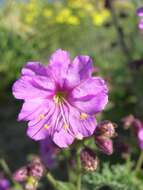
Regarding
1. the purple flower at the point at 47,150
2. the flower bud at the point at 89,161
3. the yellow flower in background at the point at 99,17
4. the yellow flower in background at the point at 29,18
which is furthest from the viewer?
the yellow flower in background at the point at 99,17

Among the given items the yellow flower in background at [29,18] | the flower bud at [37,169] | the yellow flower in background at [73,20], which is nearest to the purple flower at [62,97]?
the flower bud at [37,169]

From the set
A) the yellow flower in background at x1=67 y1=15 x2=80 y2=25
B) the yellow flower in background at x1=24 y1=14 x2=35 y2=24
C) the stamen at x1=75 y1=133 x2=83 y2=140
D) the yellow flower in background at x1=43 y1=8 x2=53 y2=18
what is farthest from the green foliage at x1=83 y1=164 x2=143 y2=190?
the yellow flower in background at x1=43 y1=8 x2=53 y2=18

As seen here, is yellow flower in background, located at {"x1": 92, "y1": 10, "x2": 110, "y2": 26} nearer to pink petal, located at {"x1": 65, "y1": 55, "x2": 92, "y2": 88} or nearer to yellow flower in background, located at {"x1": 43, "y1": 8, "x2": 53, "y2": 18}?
yellow flower in background, located at {"x1": 43, "y1": 8, "x2": 53, "y2": 18}

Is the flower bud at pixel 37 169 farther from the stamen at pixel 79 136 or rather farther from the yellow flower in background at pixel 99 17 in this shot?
the yellow flower in background at pixel 99 17

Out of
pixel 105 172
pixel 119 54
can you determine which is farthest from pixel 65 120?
pixel 119 54

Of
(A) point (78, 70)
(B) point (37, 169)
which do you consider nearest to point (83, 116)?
(A) point (78, 70)

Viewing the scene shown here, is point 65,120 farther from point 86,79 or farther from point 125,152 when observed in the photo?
point 125,152
